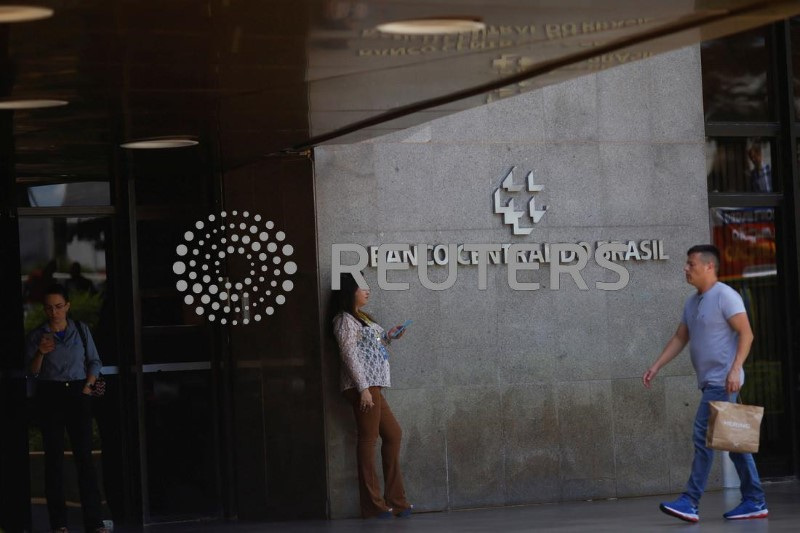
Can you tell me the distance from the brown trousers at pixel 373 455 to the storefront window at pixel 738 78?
4.23 m

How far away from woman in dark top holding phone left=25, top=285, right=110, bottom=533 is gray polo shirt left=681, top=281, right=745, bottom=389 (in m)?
4.42

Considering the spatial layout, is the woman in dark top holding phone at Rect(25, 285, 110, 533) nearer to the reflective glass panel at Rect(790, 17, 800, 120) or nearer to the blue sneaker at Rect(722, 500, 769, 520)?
the blue sneaker at Rect(722, 500, 769, 520)

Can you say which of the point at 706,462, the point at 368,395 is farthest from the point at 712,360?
the point at 368,395

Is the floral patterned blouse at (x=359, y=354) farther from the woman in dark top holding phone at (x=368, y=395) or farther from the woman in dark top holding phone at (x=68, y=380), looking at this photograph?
the woman in dark top holding phone at (x=68, y=380)

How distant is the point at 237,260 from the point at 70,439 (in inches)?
82.6

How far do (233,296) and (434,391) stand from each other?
1.87 meters

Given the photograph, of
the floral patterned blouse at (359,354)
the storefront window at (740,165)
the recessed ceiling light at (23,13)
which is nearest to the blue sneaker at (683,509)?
the floral patterned blouse at (359,354)

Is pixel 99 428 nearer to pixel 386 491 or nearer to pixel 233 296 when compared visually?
pixel 233 296

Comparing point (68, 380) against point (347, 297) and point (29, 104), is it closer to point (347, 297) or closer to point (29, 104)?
point (347, 297)

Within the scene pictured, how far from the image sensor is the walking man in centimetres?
912

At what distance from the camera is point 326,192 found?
1090 centimetres

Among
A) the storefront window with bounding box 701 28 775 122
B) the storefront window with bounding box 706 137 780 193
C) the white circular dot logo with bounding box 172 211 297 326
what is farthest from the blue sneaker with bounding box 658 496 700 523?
the storefront window with bounding box 701 28 775 122

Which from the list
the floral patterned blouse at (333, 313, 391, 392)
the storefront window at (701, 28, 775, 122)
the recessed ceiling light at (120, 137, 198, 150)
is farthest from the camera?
the storefront window at (701, 28, 775, 122)

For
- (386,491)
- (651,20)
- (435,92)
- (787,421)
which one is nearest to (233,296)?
(386,491)
